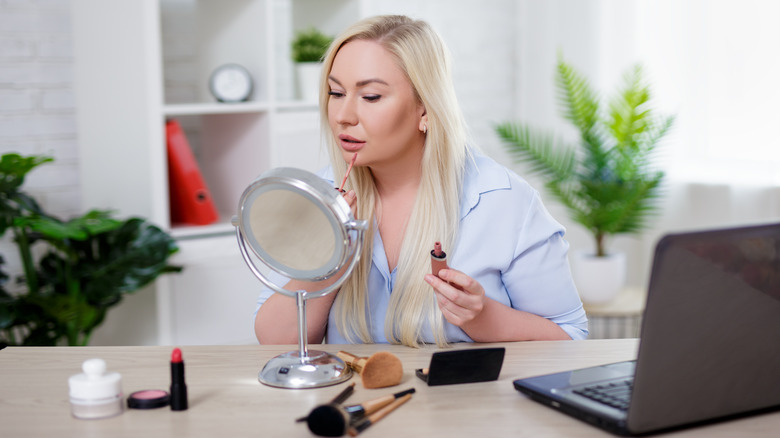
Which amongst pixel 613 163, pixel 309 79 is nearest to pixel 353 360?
pixel 309 79

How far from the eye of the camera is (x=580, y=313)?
5.03ft

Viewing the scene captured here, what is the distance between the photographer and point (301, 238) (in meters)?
1.18

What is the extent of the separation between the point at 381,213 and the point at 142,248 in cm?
106

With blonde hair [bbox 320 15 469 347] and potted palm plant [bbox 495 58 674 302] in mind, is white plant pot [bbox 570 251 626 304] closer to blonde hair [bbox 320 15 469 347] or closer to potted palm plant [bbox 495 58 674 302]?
potted palm plant [bbox 495 58 674 302]

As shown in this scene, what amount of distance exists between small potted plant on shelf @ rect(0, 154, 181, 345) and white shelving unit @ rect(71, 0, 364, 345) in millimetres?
A: 148

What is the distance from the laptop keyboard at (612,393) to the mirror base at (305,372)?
0.33 metres

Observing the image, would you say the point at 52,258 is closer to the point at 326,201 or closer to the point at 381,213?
the point at 381,213

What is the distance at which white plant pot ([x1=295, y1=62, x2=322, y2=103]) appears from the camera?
114 inches

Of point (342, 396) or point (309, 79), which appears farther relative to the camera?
point (309, 79)

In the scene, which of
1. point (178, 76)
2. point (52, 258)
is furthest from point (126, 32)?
point (52, 258)

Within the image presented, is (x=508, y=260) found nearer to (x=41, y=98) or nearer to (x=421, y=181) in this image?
(x=421, y=181)

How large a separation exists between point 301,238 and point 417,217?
38 centimetres

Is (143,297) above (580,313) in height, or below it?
below

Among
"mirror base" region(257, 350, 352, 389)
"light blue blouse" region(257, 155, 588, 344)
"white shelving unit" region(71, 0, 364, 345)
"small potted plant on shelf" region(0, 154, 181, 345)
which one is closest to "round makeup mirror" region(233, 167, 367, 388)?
"mirror base" region(257, 350, 352, 389)
